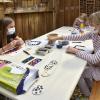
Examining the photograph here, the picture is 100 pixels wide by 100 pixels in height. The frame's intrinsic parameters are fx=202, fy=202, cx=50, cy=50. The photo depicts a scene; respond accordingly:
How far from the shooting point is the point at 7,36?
90.4 inches

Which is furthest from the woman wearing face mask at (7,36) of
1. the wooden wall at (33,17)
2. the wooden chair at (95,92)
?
the wooden wall at (33,17)

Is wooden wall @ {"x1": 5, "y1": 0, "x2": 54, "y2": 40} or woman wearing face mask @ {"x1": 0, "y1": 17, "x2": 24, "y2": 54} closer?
woman wearing face mask @ {"x1": 0, "y1": 17, "x2": 24, "y2": 54}

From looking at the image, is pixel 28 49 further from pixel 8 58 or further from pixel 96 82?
pixel 96 82

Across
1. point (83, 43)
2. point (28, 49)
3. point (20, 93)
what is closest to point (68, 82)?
point (20, 93)

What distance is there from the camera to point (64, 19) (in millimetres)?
4988

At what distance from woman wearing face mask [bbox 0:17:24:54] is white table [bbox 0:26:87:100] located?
8.9 inches

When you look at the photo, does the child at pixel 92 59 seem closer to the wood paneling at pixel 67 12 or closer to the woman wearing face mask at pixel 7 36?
the woman wearing face mask at pixel 7 36

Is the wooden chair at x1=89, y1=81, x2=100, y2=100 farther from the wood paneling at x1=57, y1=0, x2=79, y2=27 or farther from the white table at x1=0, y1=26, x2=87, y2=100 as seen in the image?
the wood paneling at x1=57, y1=0, x2=79, y2=27

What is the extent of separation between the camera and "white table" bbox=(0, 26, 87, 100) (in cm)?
129

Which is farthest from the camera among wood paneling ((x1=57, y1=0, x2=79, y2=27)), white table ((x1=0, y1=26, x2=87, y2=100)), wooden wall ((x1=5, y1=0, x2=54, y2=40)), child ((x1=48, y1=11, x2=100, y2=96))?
wood paneling ((x1=57, y1=0, x2=79, y2=27))

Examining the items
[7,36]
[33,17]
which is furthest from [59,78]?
[33,17]

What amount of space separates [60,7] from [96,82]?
3.19m

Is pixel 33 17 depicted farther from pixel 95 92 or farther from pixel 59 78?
pixel 59 78

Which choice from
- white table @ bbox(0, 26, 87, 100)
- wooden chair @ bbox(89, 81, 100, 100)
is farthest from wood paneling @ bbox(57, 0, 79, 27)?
wooden chair @ bbox(89, 81, 100, 100)
